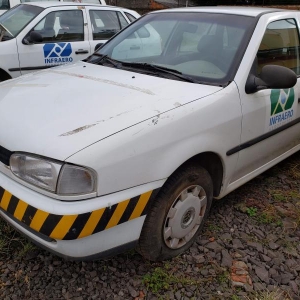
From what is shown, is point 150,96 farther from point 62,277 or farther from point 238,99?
point 62,277

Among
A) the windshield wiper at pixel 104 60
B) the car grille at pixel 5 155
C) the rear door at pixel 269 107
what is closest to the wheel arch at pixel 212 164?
the rear door at pixel 269 107

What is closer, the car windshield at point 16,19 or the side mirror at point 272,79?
the side mirror at point 272,79

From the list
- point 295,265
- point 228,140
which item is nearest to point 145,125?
point 228,140

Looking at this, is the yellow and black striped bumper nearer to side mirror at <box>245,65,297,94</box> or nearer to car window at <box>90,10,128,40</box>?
side mirror at <box>245,65,297,94</box>

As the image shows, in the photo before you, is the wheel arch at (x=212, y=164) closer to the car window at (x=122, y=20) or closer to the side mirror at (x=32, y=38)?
the side mirror at (x=32, y=38)

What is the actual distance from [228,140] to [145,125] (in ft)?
2.35

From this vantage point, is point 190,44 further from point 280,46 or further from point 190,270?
point 190,270

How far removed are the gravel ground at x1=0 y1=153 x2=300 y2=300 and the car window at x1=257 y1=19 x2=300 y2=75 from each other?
1.23 m

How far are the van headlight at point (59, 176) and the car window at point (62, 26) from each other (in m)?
4.11

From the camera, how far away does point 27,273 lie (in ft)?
7.43

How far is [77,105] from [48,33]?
12.6 ft

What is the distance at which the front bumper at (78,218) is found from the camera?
1779mm

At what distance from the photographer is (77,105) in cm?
217

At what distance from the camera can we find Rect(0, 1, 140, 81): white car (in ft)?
17.1
